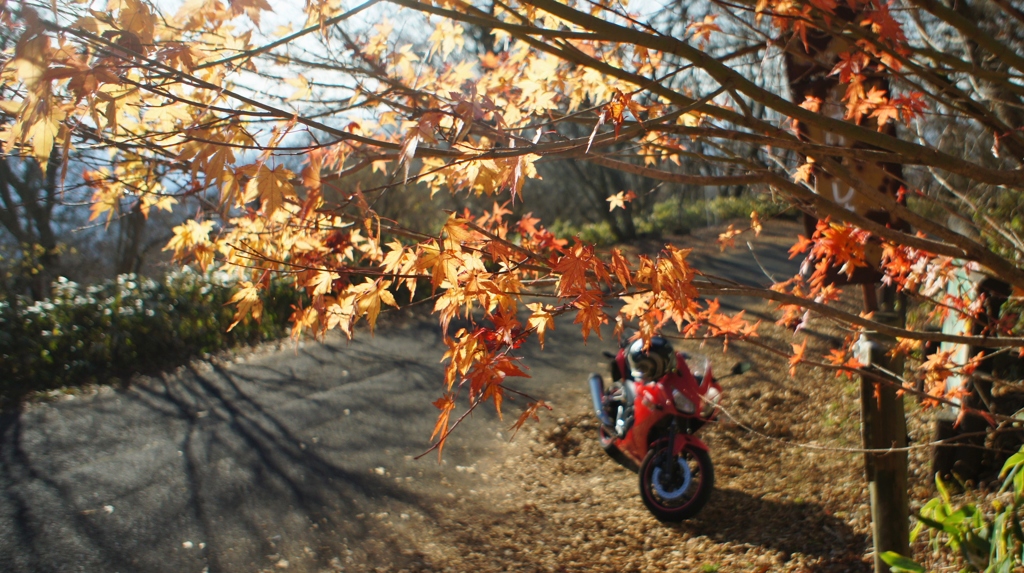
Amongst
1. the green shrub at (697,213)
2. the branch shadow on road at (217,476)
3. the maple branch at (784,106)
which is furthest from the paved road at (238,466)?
the green shrub at (697,213)

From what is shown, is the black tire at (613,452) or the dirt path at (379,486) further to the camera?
the black tire at (613,452)

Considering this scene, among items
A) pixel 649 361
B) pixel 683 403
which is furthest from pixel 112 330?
pixel 683 403

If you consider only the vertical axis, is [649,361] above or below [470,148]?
below

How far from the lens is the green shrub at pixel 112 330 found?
667 cm

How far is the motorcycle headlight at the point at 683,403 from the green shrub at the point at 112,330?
363cm

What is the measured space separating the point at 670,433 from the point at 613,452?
4.16ft

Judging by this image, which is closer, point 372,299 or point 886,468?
point 372,299

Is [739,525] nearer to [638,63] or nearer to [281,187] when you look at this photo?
[638,63]

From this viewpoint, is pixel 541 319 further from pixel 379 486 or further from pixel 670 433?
pixel 379 486

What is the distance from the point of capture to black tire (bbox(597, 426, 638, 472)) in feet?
16.8

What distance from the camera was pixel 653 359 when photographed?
14.0 feet

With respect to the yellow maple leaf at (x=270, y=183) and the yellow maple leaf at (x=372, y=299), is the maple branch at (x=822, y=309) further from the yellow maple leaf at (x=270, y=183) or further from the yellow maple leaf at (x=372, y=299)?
the yellow maple leaf at (x=270, y=183)

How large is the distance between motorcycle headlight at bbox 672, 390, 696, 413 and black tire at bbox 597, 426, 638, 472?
108 centimetres

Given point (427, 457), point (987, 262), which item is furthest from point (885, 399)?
point (427, 457)
